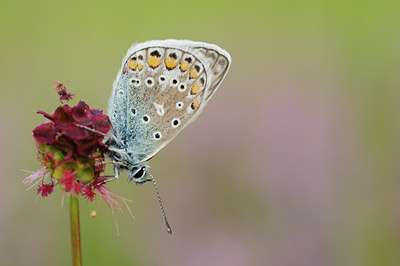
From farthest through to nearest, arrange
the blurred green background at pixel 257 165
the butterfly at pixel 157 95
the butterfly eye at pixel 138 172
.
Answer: the blurred green background at pixel 257 165 < the butterfly at pixel 157 95 < the butterfly eye at pixel 138 172

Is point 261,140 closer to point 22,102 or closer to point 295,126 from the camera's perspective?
point 295,126

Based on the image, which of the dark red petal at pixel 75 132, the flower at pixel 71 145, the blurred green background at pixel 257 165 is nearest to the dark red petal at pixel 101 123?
the flower at pixel 71 145

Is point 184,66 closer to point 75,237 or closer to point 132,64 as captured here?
point 132,64

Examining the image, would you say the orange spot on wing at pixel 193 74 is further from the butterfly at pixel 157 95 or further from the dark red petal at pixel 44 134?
the dark red petal at pixel 44 134

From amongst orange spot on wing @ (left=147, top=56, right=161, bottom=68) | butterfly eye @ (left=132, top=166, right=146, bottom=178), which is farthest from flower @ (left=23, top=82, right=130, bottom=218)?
orange spot on wing @ (left=147, top=56, right=161, bottom=68)

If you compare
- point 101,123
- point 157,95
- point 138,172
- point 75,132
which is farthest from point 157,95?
point 75,132

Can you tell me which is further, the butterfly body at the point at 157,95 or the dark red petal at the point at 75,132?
the butterfly body at the point at 157,95

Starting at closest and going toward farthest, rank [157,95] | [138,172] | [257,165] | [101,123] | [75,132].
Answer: [75,132]
[101,123]
[138,172]
[157,95]
[257,165]
